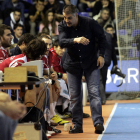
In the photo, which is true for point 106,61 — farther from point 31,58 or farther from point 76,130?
point 31,58

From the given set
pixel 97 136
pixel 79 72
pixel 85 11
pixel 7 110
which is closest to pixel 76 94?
pixel 79 72

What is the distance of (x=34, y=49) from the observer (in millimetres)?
4086

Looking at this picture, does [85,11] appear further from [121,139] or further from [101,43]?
[121,139]

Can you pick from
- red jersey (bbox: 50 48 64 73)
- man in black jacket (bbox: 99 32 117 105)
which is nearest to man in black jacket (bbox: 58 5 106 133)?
red jersey (bbox: 50 48 64 73)

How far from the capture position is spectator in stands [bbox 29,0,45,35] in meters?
12.4

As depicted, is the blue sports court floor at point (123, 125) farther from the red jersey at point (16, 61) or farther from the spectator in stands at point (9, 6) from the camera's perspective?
the spectator in stands at point (9, 6)

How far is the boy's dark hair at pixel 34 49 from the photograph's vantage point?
4.06 metres

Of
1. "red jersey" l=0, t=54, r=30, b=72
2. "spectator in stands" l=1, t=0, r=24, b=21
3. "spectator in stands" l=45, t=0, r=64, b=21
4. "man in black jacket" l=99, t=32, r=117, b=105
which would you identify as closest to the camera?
"red jersey" l=0, t=54, r=30, b=72

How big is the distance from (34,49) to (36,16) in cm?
870

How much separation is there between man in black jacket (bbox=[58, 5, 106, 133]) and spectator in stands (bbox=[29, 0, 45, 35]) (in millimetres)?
7683

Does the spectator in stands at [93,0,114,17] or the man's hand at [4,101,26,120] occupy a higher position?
the spectator in stands at [93,0,114,17]

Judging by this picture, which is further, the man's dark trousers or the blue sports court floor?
the man's dark trousers

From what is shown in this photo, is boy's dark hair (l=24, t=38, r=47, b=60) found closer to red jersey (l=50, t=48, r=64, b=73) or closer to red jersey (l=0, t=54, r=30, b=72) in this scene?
red jersey (l=0, t=54, r=30, b=72)

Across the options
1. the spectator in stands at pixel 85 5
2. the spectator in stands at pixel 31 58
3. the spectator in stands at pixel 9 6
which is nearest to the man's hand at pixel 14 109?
the spectator in stands at pixel 31 58
